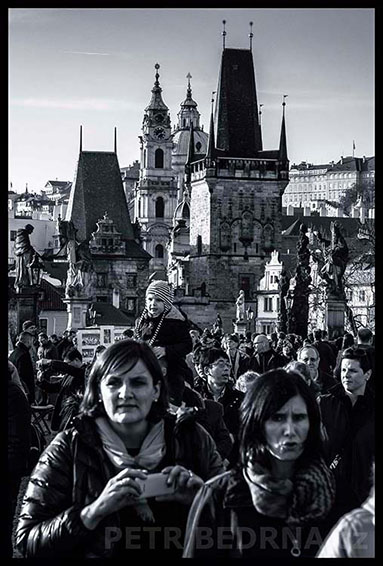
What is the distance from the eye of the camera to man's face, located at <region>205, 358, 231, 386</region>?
8.53 metres

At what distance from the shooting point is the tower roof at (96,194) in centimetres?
9381

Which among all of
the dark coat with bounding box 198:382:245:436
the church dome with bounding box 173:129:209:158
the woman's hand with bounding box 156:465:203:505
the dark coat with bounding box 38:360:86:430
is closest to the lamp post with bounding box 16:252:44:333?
the dark coat with bounding box 38:360:86:430

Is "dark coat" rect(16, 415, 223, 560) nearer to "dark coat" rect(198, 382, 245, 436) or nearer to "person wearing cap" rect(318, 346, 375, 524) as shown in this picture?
"person wearing cap" rect(318, 346, 375, 524)

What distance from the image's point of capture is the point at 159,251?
131 meters

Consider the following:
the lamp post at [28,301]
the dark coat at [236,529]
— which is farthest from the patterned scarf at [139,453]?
the lamp post at [28,301]

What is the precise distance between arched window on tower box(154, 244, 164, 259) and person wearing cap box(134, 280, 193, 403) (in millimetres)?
121963

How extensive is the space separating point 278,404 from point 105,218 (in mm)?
88402

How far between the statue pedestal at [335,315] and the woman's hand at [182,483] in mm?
24945

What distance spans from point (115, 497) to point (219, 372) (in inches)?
184

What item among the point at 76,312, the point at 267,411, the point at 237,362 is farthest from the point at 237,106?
the point at 267,411
